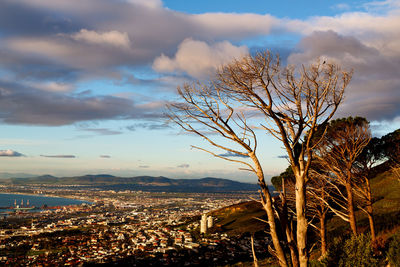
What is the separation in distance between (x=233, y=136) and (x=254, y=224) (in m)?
71.7

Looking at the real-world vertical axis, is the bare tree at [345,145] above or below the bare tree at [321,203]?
above

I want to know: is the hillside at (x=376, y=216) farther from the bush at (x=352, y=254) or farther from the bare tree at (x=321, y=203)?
the bush at (x=352, y=254)

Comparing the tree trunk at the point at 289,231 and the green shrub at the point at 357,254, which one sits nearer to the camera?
the tree trunk at the point at 289,231

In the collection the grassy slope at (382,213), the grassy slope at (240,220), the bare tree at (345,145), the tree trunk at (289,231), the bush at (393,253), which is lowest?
the grassy slope at (240,220)

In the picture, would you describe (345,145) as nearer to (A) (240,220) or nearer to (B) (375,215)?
(B) (375,215)

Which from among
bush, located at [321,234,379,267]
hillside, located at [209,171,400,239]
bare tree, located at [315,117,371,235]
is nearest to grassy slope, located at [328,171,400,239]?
hillside, located at [209,171,400,239]

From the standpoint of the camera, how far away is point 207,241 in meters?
62.7

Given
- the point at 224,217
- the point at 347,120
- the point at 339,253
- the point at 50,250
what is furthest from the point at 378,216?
the point at 50,250

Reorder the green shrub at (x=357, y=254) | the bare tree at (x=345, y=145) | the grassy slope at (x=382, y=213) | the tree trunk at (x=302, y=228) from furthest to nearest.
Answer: the grassy slope at (x=382, y=213)
the bare tree at (x=345, y=145)
the green shrub at (x=357, y=254)
the tree trunk at (x=302, y=228)

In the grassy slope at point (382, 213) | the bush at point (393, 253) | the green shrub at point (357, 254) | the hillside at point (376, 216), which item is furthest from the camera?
the hillside at point (376, 216)

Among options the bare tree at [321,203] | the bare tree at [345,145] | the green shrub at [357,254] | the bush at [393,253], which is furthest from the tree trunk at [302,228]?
the bare tree at [345,145]

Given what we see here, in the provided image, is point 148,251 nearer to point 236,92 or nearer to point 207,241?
point 207,241

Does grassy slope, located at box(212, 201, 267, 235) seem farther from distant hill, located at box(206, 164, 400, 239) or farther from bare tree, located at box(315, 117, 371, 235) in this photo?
bare tree, located at box(315, 117, 371, 235)

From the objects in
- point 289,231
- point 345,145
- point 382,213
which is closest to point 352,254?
point 289,231
